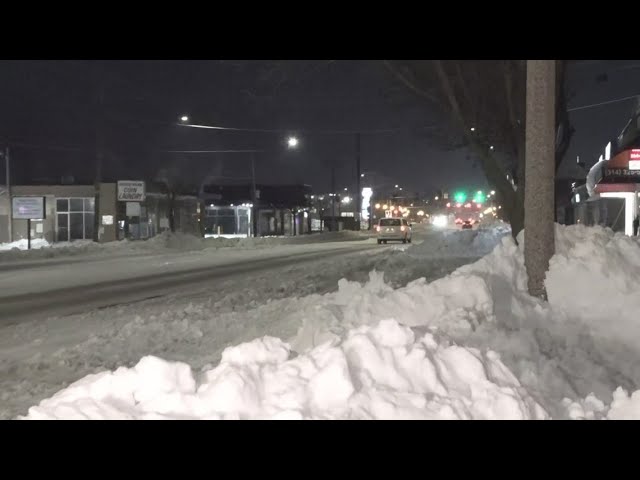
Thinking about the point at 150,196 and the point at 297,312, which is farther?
the point at 150,196

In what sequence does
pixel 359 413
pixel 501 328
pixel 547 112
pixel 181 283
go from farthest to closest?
pixel 181 283
pixel 547 112
pixel 501 328
pixel 359 413

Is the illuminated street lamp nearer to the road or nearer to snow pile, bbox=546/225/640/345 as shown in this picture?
the road

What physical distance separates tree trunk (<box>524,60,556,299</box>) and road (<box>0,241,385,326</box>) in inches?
346

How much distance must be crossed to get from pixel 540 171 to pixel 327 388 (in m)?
5.67

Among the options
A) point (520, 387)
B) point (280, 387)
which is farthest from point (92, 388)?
point (520, 387)

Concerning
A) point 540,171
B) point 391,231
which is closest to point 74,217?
point 391,231

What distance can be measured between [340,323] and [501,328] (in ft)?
6.39

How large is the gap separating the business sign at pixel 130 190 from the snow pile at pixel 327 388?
1439 inches

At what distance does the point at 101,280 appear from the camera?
20188 millimetres

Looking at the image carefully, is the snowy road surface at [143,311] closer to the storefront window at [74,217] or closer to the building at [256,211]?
the storefront window at [74,217]

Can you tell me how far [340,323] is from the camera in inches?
340

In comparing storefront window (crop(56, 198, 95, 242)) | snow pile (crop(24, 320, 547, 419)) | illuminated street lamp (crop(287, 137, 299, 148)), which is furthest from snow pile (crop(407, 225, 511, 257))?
storefront window (crop(56, 198, 95, 242))

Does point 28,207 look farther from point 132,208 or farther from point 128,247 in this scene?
point 128,247

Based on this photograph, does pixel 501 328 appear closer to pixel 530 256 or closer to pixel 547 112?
pixel 530 256
